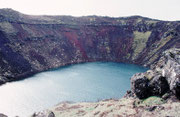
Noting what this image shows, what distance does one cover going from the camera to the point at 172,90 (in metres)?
24.0

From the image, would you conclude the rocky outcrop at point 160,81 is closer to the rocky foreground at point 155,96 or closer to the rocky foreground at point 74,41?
the rocky foreground at point 155,96

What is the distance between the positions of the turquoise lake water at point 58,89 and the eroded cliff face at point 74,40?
30.4ft

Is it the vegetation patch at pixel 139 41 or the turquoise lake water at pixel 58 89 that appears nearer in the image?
the turquoise lake water at pixel 58 89

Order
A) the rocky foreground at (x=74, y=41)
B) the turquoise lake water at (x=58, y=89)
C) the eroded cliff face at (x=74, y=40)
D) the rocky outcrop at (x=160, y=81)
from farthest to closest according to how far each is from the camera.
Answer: the eroded cliff face at (x=74, y=40)
the rocky foreground at (x=74, y=41)
the turquoise lake water at (x=58, y=89)
the rocky outcrop at (x=160, y=81)

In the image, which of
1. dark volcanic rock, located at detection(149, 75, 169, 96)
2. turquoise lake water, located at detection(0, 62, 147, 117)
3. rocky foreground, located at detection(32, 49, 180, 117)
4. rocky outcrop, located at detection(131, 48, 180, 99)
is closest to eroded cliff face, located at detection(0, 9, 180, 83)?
turquoise lake water, located at detection(0, 62, 147, 117)

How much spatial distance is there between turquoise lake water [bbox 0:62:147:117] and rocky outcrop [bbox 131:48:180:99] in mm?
25372

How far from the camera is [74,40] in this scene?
122312 millimetres

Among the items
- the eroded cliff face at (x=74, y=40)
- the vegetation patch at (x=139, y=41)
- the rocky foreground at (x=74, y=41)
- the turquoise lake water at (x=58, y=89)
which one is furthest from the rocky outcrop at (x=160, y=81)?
the vegetation patch at (x=139, y=41)

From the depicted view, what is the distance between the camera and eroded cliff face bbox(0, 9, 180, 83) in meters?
84.1

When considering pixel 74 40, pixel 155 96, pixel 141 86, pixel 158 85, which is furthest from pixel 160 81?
pixel 74 40

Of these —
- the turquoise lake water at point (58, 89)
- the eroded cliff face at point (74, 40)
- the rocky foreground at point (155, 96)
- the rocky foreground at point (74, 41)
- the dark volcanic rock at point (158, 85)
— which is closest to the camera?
the rocky foreground at point (155, 96)

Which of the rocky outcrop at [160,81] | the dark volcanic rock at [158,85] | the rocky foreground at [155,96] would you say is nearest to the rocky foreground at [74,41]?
the rocky foreground at [155,96]

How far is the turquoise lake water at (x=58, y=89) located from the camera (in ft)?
159

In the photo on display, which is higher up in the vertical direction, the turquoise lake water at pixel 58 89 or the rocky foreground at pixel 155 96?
the rocky foreground at pixel 155 96
